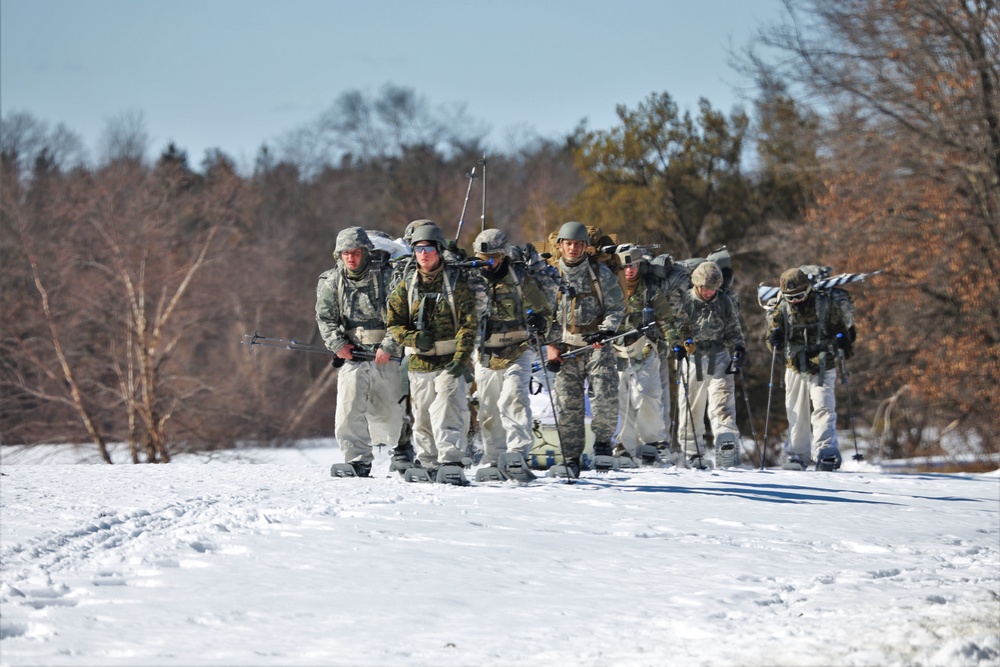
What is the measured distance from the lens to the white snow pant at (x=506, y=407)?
36.9 feet

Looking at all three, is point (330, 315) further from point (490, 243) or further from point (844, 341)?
point (844, 341)

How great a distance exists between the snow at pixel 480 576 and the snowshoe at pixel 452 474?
295 mm

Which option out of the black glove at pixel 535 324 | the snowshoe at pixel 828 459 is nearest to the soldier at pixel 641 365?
the snowshoe at pixel 828 459

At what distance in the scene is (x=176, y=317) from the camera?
3441 centimetres

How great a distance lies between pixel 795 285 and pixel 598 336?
332cm

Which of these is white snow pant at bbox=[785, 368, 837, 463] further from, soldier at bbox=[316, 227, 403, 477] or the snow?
soldier at bbox=[316, 227, 403, 477]

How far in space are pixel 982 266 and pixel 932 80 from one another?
4409 mm

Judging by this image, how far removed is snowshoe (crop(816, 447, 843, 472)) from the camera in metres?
15.1

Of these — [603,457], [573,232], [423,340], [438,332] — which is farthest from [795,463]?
[423,340]

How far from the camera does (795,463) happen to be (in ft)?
50.8

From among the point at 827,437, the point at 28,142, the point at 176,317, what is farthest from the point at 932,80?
the point at 28,142

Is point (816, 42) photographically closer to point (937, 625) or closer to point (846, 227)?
point (846, 227)

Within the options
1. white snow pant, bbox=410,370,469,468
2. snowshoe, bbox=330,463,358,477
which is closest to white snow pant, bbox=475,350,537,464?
white snow pant, bbox=410,370,469,468

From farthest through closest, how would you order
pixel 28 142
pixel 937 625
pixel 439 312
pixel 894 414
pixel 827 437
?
pixel 28 142
pixel 894 414
pixel 827 437
pixel 439 312
pixel 937 625
